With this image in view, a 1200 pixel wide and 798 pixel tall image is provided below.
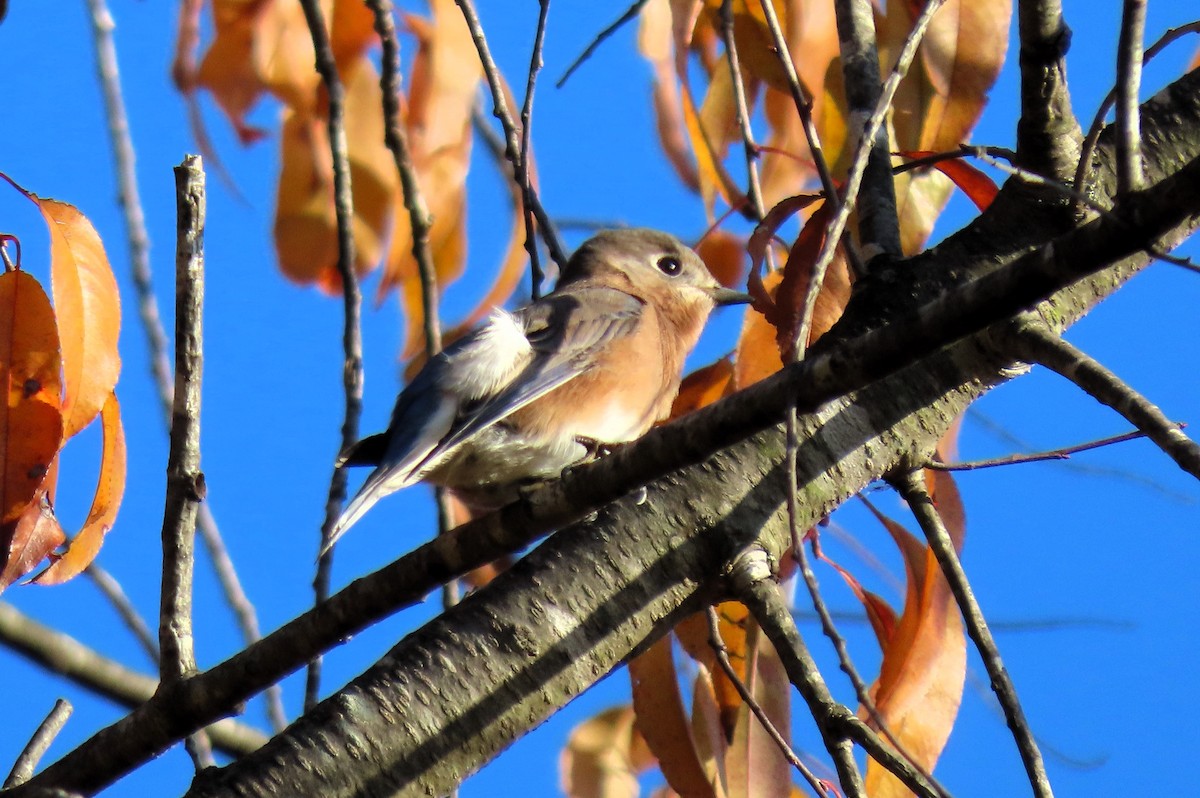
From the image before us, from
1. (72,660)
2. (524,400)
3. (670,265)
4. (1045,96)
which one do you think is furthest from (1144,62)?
(72,660)

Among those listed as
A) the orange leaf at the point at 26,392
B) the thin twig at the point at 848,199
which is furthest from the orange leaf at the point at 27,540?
the thin twig at the point at 848,199

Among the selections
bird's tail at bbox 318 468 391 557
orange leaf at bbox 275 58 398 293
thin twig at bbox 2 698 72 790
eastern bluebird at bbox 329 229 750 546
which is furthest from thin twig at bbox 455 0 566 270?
thin twig at bbox 2 698 72 790

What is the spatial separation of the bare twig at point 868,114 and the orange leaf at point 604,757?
1.42 meters

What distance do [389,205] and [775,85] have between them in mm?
1205

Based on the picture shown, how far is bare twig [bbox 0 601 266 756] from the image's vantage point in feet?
10.1

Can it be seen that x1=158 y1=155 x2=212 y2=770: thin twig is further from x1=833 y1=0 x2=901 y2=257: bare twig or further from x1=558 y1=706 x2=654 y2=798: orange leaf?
x1=558 y1=706 x2=654 y2=798: orange leaf

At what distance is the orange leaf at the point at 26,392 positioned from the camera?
6.51ft

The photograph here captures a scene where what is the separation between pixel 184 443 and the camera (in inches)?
78.5

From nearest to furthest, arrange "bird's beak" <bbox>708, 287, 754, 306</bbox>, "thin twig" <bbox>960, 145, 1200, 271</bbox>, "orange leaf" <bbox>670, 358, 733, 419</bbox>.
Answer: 1. "thin twig" <bbox>960, 145, 1200, 271</bbox>
2. "orange leaf" <bbox>670, 358, 733, 419</bbox>
3. "bird's beak" <bbox>708, 287, 754, 306</bbox>

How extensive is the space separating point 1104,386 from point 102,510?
5.16 ft

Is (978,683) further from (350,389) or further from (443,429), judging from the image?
(350,389)

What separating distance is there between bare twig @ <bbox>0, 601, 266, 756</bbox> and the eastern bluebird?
80cm

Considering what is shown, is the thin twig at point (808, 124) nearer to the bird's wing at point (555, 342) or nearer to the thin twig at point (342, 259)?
the bird's wing at point (555, 342)

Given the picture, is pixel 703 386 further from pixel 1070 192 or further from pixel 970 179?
pixel 1070 192
